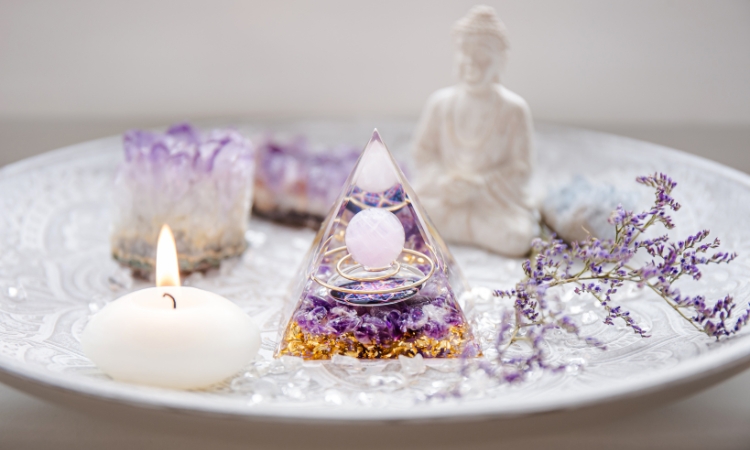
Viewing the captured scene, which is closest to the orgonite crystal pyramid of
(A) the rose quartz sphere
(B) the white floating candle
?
(A) the rose quartz sphere

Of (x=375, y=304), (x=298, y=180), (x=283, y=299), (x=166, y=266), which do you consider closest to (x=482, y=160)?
(x=298, y=180)

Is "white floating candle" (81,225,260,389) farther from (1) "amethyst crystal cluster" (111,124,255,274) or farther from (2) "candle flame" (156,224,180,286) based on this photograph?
(1) "amethyst crystal cluster" (111,124,255,274)

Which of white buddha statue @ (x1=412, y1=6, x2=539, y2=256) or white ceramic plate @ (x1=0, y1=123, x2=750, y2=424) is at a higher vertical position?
white buddha statue @ (x1=412, y1=6, x2=539, y2=256)

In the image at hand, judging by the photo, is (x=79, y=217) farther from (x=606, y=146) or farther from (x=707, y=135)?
(x=707, y=135)

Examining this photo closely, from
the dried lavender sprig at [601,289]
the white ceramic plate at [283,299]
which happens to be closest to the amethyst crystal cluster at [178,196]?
the white ceramic plate at [283,299]

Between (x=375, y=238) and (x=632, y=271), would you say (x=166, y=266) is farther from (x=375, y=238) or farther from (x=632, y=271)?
(x=632, y=271)

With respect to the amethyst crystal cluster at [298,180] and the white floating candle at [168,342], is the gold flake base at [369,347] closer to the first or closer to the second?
the white floating candle at [168,342]
